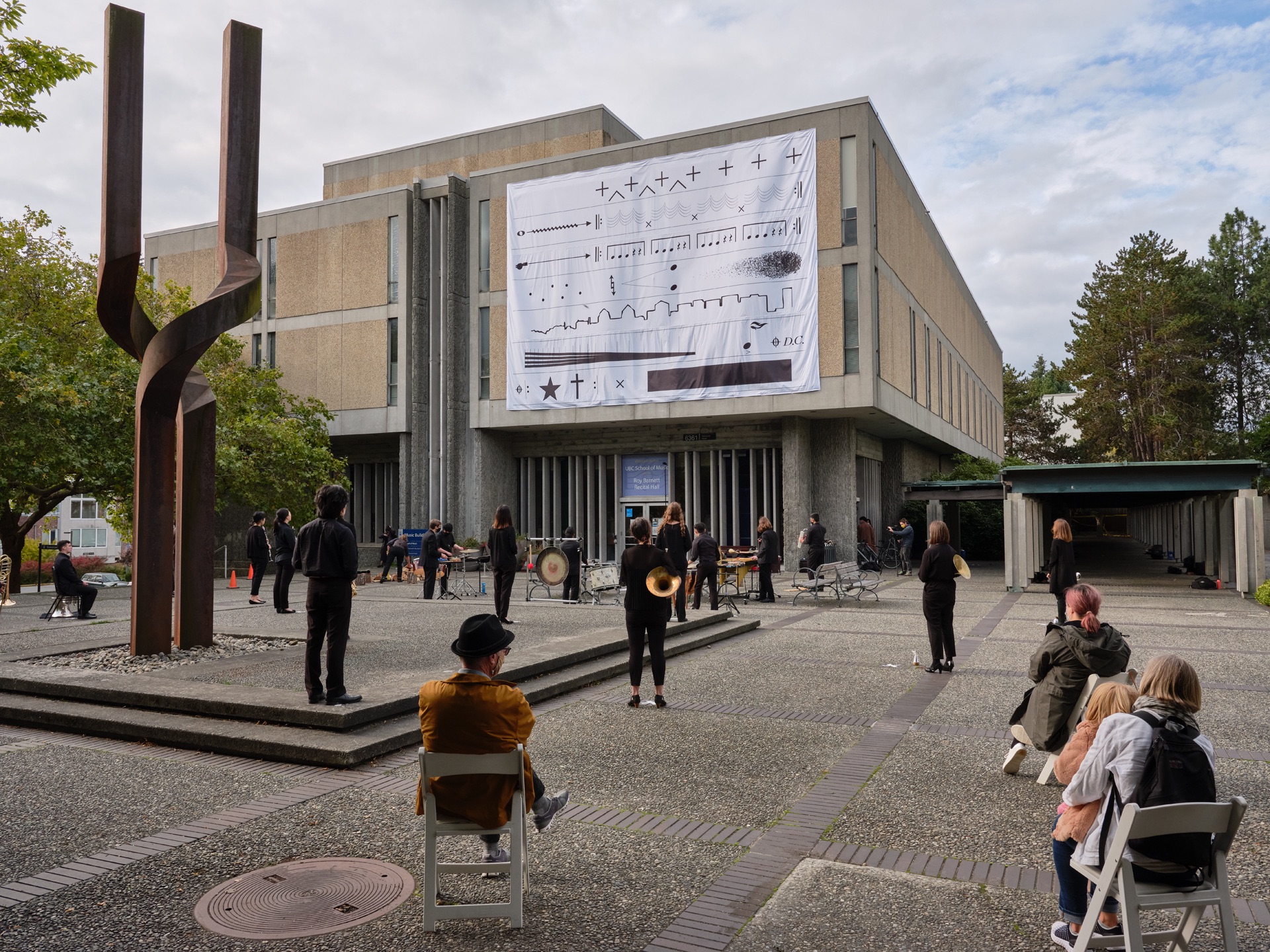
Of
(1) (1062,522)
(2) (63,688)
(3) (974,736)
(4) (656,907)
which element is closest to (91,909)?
(4) (656,907)

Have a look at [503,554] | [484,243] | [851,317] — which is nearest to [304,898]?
[503,554]

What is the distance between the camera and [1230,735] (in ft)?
23.5

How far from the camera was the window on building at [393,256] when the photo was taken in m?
33.6

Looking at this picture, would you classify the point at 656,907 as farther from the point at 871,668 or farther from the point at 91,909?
the point at 871,668

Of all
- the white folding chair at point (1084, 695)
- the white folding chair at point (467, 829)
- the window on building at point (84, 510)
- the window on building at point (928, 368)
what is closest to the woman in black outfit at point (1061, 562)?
the white folding chair at point (1084, 695)

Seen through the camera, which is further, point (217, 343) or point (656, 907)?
point (217, 343)

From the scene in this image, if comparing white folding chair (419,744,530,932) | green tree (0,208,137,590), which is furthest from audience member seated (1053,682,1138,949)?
green tree (0,208,137,590)

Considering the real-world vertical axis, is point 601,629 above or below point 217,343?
below

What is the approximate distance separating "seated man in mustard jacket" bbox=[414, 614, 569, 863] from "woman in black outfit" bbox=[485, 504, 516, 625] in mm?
8306

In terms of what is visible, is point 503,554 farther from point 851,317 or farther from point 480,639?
point 851,317

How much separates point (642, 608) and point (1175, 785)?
17.4ft

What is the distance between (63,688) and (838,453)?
24509 millimetres

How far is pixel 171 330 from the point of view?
9.90 meters

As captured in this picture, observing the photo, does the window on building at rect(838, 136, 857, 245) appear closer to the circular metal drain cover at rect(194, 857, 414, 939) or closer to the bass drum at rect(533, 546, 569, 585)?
the bass drum at rect(533, 546, 569, 585)
